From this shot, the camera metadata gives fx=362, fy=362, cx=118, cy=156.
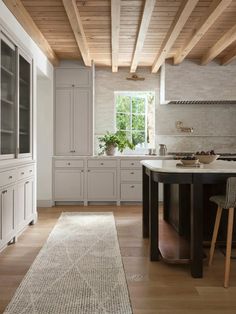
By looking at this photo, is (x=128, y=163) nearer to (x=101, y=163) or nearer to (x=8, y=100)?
(x=101, y=163)

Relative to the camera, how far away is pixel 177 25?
180 inches

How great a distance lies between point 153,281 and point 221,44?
400cm

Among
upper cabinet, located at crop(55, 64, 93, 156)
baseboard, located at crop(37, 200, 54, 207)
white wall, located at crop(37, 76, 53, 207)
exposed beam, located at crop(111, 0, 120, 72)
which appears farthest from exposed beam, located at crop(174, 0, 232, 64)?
baseboard, located at crop(37, 200, 54, 207)

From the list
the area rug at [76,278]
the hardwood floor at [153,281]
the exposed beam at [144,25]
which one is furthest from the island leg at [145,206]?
the exposed beam at [144,25]

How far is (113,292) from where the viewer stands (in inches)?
105

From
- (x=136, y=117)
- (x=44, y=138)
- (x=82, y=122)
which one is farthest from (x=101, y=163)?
(x=136, y=117)

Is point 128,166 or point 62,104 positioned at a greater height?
point 62,104

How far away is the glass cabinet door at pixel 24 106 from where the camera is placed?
4566mm

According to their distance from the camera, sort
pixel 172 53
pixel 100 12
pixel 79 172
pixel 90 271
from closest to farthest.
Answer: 1. pixel 90 271
2. pixel 100 12
3. pixel 172 53
4. pixel 79 172

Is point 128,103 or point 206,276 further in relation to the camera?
point 128,103

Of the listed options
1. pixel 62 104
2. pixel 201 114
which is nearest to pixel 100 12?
pixel 62 104

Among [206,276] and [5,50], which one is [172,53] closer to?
[5,50]

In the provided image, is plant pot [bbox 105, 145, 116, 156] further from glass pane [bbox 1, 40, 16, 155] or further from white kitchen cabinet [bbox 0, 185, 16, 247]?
white kitchen cabinet [bbox 0, 185, 16, 247]

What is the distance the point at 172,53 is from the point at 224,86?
120 cm
